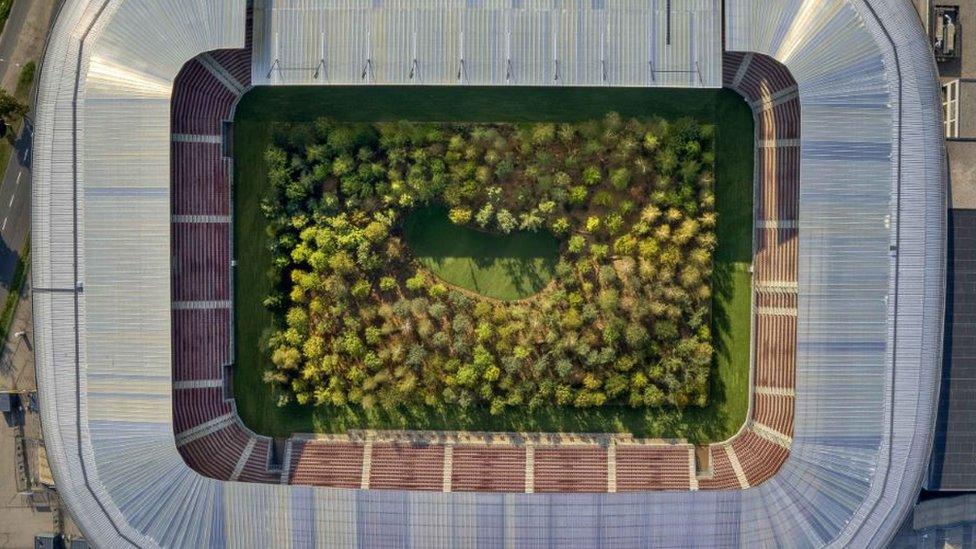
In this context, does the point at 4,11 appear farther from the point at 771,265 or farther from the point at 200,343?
the point at 771,265

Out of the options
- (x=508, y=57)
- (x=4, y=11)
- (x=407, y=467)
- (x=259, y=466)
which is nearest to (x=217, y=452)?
(x=259, y=466)

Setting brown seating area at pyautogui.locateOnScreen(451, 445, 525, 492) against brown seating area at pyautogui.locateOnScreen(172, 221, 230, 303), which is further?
brown seating area at pyautogui.locateOnScreen(451, 445, 525, 492)

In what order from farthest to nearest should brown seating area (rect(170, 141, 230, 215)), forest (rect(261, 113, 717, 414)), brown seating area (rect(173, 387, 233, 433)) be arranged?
forest (rect(261, 113, 717, 414)) < brown seating area (rect(170, 141, 230, 215)) < brown seating area (rect(173, 387, 233, 433))

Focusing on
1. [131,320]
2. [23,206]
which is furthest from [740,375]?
[23,206]

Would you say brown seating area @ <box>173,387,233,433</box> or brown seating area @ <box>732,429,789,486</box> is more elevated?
brown seating area @ <box>173,387,233,433</box>

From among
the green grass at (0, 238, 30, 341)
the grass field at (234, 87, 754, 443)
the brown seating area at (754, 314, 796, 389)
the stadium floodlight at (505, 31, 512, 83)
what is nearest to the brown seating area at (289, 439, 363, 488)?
the grass field at (234, 87, 754, 443)

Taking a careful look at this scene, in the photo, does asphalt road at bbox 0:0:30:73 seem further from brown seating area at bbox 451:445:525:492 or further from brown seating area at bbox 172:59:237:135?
brown seating area at bbox 451:445:525:492

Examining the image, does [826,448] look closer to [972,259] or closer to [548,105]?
[972,259]
